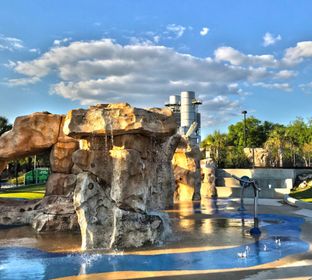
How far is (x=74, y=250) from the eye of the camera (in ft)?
35.7

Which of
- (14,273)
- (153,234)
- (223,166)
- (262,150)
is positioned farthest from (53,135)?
(262,150)

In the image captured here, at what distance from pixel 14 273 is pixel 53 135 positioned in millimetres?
8634

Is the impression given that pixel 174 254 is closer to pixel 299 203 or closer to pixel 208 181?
pixel 299 203

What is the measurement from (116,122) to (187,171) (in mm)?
15603

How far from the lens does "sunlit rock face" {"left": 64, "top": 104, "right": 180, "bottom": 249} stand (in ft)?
36.5

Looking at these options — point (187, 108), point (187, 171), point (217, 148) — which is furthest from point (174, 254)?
point (187, 108)

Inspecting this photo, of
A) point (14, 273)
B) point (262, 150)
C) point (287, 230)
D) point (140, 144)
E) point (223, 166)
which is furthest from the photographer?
point (262, 150)

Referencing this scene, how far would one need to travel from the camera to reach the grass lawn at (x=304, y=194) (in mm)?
25834

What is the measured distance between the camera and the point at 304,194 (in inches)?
1083

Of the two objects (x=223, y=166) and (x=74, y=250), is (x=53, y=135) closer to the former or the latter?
(x=74, y=250)

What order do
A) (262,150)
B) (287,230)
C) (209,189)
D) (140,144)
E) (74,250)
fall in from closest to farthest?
(74,250)
(140,144)
(287,230)
(209,189)
(262,150)

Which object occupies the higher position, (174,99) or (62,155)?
(174,99)

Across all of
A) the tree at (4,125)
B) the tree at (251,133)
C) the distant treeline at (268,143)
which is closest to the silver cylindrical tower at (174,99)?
the distant treeline at (268,143)

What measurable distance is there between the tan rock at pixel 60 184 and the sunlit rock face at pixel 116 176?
4.22 metres
